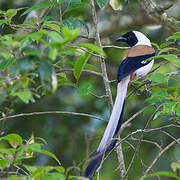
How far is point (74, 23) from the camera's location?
2.02 meters

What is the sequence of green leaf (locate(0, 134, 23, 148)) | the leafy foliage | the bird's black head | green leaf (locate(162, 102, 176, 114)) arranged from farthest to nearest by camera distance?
the bird's black head
green leaf (locate(162, 102, 176, 114))
green leaf (locate(0, 134, 23, 148))
the leafy foliage

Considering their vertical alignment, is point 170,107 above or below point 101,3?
below

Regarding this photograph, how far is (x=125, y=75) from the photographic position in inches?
94.5

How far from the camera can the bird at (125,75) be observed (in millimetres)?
1899

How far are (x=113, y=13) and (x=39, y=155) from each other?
148 cm

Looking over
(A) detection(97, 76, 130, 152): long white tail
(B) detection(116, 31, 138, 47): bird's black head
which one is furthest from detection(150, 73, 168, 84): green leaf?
(B) detection(116, 31, 138, 47): bird's black head

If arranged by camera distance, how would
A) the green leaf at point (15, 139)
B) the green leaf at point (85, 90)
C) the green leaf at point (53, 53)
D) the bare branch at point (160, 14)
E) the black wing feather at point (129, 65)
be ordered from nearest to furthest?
the green leaf at point (53, 53)
the green leaf at point (15, 139)
the green leaf at point (85, 90)
the black wing feather at point (129, 65)
the bare branch at point (160, 14)

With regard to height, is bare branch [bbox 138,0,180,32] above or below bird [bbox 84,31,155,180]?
above

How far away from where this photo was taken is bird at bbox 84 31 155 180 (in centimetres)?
190

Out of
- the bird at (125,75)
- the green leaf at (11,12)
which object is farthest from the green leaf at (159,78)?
the green leaf at (11,12)

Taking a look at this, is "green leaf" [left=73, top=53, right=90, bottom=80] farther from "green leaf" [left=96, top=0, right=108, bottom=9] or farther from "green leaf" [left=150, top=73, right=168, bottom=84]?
"green leaf" [left=96, top=0, right=108, bottom=9]

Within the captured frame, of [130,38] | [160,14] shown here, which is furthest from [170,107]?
[130,38]

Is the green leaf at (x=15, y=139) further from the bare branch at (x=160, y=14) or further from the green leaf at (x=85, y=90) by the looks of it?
the bare branch at (x=160, y=14)

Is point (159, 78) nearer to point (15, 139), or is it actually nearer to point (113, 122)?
point (113, 122)
